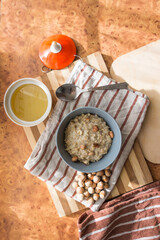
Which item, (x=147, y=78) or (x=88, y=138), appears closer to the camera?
(x=88, y=138)

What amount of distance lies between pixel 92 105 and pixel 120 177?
345 millimetres

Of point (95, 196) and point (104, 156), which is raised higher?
point (104, 156)

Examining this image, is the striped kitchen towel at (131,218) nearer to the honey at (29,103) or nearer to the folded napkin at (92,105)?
the folded napkin at (92,105)

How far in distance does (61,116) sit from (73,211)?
0.43 metres

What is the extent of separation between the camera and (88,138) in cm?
109

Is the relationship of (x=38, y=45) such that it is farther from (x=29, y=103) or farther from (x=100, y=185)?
(x=100, y=185)

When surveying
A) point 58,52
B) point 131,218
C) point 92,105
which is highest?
point 58,52

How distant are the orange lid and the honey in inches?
5.2

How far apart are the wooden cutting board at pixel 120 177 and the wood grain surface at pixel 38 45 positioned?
37 mm

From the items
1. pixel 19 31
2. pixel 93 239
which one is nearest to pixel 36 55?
pixel 19 31

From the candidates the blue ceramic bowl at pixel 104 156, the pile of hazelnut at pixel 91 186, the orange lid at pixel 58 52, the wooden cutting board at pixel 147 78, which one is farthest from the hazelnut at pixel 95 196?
the orange lid at pixel 58 52

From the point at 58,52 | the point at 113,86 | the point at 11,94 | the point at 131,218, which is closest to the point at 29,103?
the point at 11,94

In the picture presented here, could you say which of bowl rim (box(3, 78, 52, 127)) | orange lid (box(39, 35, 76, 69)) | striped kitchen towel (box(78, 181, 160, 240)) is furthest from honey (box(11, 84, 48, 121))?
striped kitchen towel (box(78, 181, 160, 240))

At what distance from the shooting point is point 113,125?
3.57 feet
